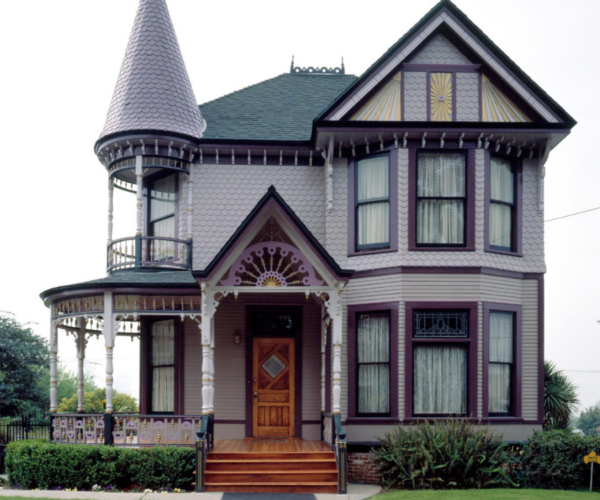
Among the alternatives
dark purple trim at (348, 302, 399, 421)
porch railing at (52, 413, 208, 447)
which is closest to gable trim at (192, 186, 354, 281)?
dark purple trim at (348, 302, 399, 421)

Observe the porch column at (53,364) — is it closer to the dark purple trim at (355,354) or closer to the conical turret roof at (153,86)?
the conical turret roof at (153,86)

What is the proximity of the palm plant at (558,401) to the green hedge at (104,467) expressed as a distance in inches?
341

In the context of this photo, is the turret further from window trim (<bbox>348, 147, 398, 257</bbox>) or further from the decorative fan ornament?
the decorative fan ornament

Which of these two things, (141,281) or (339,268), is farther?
(141,281)

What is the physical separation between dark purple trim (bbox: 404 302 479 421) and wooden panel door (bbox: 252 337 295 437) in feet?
9.84

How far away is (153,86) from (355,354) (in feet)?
26.6

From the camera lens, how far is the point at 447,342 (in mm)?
16688

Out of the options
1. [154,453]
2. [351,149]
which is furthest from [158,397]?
[351,149]

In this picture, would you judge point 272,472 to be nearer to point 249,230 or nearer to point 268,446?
point 268,446

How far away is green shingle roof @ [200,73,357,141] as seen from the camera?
62.3ft

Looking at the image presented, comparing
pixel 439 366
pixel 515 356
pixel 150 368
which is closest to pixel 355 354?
pixel 439 366

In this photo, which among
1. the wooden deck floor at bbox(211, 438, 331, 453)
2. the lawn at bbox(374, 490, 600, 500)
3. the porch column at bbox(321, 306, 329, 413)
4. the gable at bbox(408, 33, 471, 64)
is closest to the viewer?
the lawn at bbox(374, 490, 600, 500)

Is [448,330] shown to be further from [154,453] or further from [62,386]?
[62,386]

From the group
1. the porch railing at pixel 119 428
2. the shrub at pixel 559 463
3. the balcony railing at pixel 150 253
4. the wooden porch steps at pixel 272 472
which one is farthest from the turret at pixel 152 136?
the shrub at pixel 559 463
